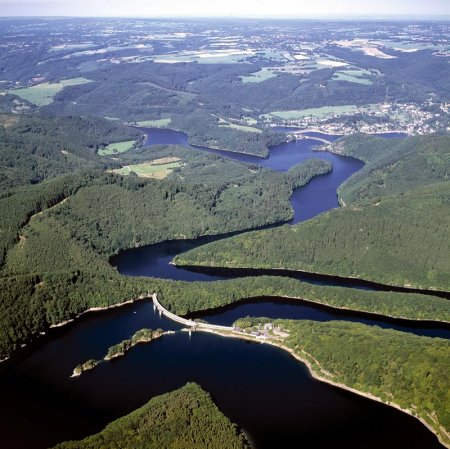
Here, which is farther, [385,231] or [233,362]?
[385,231]

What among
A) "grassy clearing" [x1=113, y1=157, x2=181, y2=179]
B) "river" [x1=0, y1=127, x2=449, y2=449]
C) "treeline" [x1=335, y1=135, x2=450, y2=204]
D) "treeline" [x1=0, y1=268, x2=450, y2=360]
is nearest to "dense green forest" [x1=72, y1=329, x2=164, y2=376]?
"river" [x1=0, y1=127, x2=449, y2=449]

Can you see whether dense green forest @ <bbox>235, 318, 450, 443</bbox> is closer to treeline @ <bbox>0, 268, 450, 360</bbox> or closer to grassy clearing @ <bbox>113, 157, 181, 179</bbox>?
treeline @ <bbox>0, 268, 450, 360</bbox>

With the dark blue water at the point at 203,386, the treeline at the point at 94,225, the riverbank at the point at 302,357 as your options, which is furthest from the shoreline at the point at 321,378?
the treeline at the point at 94,225

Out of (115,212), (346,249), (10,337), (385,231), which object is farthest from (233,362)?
(115,212)

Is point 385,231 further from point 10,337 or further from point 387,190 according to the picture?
point 10,337

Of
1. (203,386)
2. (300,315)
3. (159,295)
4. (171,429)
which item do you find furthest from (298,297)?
(171,429)
